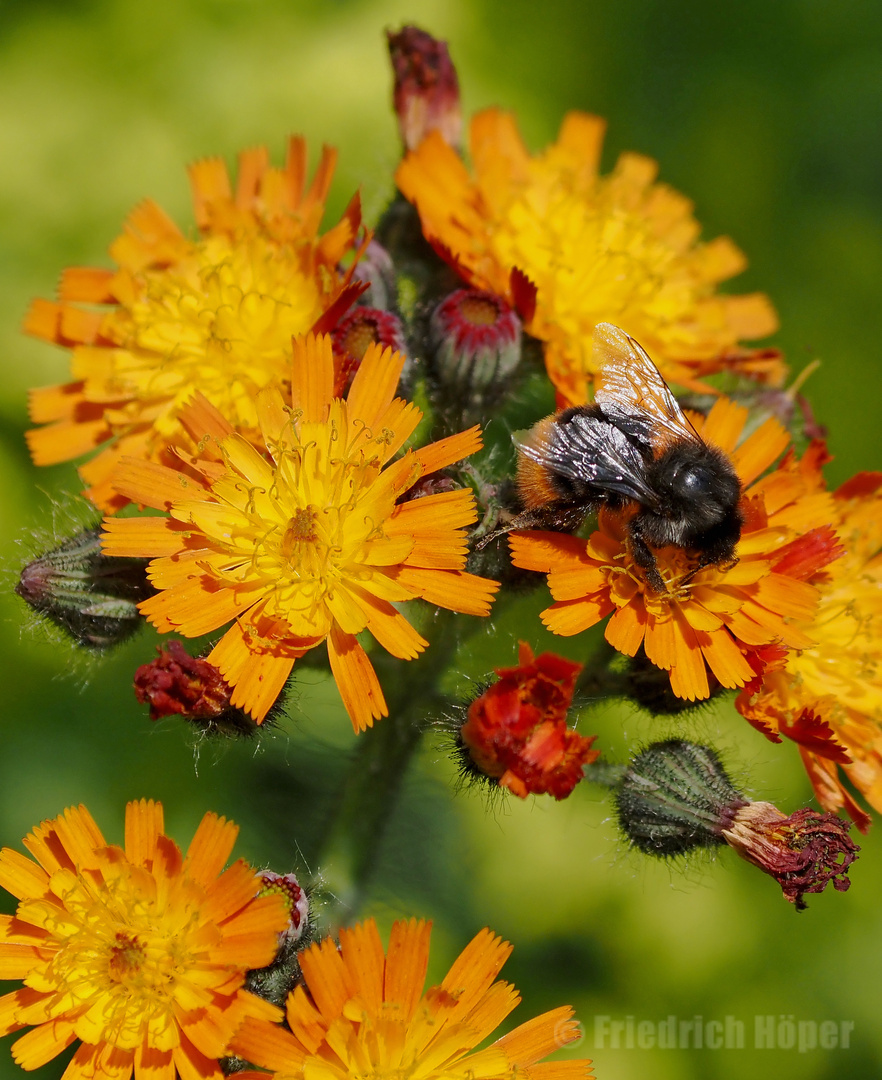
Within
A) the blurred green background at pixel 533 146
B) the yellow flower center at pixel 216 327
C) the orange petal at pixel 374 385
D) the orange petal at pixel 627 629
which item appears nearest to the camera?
the orange petal at pixel 627 629

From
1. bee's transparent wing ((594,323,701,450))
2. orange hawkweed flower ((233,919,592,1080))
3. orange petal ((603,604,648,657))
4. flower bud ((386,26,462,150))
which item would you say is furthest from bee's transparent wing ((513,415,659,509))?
flower bud ((386,26,462,150))

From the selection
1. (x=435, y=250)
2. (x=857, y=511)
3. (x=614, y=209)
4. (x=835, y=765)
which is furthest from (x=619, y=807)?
(x=614, y=209)

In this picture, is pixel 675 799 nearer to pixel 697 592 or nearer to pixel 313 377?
pixel 697 592

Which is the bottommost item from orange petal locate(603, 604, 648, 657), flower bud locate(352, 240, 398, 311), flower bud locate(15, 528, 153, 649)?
flower bud locate(15, 528, 153, 649)

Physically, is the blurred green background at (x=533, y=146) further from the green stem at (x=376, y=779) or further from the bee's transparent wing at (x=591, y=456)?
the bee's transparent wing at (x=591, y=456)

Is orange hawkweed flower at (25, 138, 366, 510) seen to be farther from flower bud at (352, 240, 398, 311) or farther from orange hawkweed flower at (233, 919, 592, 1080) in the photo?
orange hawkweed flower at (233, 919, 592, 1080)

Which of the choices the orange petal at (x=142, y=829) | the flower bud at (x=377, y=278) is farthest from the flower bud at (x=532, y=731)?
the flower bud at (x=377, y=278)
